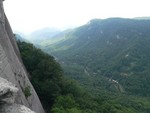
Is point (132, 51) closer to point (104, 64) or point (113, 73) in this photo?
point (104, 64)

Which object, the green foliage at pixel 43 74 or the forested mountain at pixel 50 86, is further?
the green foliage at pixel 43 74

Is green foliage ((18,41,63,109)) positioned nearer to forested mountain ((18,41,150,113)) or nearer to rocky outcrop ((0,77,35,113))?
forested mountain ((18,41,150,113))

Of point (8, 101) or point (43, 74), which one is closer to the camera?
point (8, 101)

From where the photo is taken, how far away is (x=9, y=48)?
2909cm

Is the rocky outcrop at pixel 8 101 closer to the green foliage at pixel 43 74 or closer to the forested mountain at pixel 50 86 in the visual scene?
the forested mountain at pixel 50 86

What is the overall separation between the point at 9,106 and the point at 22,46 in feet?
95.1

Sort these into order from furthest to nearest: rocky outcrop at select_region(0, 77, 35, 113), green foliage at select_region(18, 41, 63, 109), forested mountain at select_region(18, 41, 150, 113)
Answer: green foliage at select_region(18, 41, 63, 109)
forested mountain at select_region(18, 41, 150, 113)
rocky outcrop at select_region(0, 77, 35, 113)

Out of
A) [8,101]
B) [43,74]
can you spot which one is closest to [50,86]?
[43,74]

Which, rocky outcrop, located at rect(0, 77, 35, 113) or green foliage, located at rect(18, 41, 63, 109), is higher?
rocky outcrop, located at rect(0, 77, 35, 113)

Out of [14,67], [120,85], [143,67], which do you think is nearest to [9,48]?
[14,67]

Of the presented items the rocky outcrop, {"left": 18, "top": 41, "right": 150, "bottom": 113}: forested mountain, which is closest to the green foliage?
{"left": 18, "top": 41, "right": 150, "bottom": 113}: forested mountain

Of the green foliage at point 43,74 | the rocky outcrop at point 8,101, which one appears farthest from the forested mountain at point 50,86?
the rocky outcrop at point 8,101

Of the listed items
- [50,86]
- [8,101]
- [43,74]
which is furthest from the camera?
[43,74]

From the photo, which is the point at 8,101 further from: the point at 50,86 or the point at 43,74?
the point at 43,74
